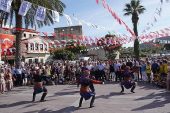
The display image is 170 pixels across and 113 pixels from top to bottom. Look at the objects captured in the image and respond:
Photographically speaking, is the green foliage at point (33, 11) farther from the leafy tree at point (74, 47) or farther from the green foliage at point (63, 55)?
the green foliage at point (63, 55)

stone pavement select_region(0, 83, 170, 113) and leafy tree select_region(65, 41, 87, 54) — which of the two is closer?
stone pavement select_region(0, 83, 170, 113)

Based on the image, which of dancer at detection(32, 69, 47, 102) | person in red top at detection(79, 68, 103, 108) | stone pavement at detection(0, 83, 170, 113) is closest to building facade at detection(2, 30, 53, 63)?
stone pavement at detection(0, 83, 170, 113)

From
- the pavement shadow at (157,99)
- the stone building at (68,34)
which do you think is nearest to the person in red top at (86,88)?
the pavement shadow at (157,99)

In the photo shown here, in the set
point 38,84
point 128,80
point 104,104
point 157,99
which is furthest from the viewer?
point 128,80

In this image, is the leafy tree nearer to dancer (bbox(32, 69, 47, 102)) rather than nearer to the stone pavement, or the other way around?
the stone pavement

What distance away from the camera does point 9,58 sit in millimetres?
54500

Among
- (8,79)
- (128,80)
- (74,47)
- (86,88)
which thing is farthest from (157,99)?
(74,47)

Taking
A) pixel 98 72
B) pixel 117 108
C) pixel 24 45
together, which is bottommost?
pixel 117 108

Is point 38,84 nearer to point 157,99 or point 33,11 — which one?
point 157,99

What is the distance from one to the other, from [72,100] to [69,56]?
53214 millimetres

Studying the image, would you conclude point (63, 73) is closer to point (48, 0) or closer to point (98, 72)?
point (98, 72)

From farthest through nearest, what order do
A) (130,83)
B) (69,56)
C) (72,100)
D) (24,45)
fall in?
1. (69,56)
2. (24,45)
3. (130,83)
4. (72,100)

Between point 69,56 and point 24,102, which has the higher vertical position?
point 69,56

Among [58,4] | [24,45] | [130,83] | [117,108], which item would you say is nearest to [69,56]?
[24,45]
